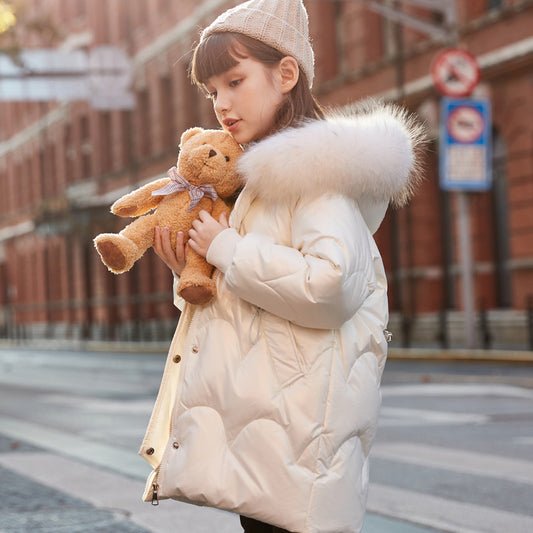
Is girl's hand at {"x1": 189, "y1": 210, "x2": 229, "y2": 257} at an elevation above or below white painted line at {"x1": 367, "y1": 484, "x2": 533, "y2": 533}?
above

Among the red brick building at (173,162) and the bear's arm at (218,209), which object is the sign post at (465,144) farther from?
the bear's arm at (218,209)

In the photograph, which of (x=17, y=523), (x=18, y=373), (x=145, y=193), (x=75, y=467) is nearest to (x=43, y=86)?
(x=18, y=373)

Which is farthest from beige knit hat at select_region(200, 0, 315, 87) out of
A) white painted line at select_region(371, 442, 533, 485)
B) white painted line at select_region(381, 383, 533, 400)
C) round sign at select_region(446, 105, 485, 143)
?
round sign at select_region(446, 105, 485, 143)

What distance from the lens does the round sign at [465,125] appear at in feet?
59.1

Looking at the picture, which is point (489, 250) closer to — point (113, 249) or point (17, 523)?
point (17, 523)

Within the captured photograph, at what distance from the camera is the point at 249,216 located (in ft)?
9.11

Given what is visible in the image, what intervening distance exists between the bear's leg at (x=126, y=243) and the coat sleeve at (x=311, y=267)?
0.35m

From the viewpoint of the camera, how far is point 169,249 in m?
2.92

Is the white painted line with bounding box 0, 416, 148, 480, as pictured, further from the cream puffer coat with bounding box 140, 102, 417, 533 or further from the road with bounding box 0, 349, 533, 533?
the cream puffer coat with bounding box 140, 102, 417, 533

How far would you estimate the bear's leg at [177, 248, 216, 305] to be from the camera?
2742 mm

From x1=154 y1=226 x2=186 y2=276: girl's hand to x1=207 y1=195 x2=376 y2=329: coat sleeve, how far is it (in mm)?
238

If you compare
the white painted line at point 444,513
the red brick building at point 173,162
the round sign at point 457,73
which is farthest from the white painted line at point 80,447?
the round sign at point 457,73

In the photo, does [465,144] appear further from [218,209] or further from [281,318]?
[281,318]

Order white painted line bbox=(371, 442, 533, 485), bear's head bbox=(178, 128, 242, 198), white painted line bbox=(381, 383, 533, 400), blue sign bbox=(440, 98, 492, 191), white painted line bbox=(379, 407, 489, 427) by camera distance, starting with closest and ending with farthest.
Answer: bear's head bbox=(178, 128, 242, 198) → white painted line bbox=(371, 442, 533, 485) → white painted line bbox=(379, 407, 489, 427) → white painted line bbox=(381, 383, 533, 400) → blue sign bbox=(440, 98, 492, 191)
